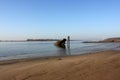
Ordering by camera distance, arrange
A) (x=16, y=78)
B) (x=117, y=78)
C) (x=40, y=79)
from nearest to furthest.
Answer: (x=117, y=78) → (x=40, y=79) → (x=16, y=78)

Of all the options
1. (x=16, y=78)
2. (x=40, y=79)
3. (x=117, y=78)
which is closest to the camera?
(x=117, y=78)

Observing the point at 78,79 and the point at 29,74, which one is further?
the point at 29,74

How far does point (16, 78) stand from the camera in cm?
687

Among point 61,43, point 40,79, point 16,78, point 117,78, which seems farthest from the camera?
point 61,43

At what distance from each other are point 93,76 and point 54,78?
156 centimetres

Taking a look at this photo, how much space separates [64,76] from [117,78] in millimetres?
2064

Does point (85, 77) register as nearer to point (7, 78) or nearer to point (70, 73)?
point (70, 73)

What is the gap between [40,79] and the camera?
6.45m

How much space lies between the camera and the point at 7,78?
7023 mm

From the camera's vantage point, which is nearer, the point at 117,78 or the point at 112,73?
the point at 117,78

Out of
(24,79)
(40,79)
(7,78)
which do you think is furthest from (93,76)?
(7,78)

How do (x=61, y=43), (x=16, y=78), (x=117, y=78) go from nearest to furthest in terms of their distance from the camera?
(x=117, y=78), (x=16, y=78), (x=61, y=43)

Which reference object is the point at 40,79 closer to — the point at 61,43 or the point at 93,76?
the point at 93,76

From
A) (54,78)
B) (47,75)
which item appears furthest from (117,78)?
(47,75)
